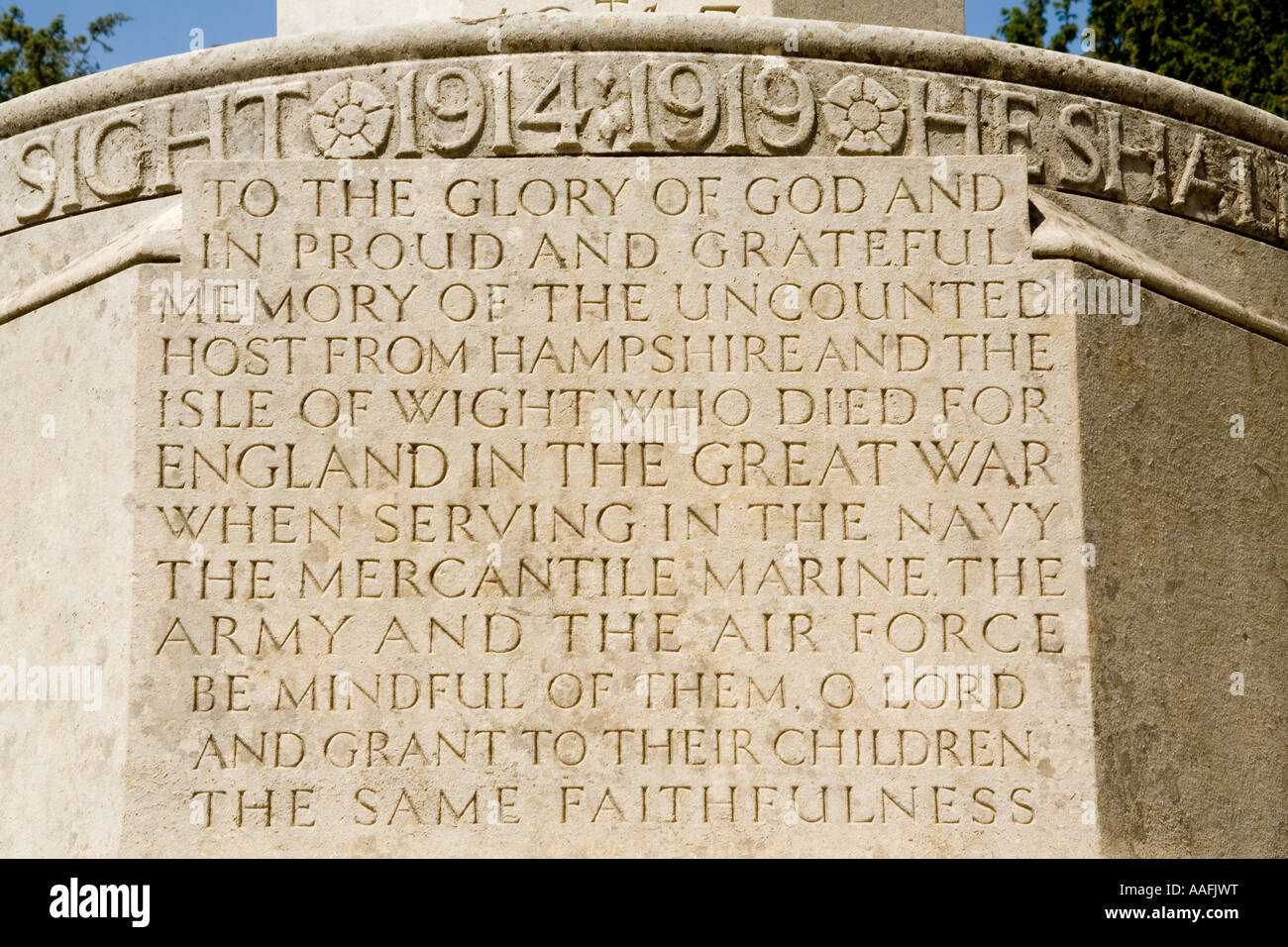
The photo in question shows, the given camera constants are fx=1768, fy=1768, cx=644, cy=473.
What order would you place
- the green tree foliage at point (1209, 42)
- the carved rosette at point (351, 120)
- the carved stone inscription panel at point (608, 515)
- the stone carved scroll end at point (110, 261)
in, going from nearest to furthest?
1. the carved stone inscription panel at point (608, 515)
2. the stone carved scroll end at point (110, 261)
3. the carved rosette at point (351, 120)
4. the green tree foliage at point (1209, 42)

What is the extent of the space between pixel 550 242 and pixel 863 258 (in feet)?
4.33

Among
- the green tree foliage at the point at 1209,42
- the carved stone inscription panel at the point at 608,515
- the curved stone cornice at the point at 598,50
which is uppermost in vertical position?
the green tree foliage at the point at 1209,42

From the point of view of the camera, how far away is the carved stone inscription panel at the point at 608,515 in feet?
23.0

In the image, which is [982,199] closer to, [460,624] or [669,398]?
[669,398]

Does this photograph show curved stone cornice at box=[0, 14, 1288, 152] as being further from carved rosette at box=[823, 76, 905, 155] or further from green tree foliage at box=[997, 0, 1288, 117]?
green tree foliage at box=[997, 0, 1288, 117]

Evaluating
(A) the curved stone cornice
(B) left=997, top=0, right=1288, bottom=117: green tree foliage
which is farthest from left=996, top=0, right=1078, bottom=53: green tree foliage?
(A) the curved stone cornice

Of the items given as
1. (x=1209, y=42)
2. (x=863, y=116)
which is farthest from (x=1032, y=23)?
(x=863, y=116)

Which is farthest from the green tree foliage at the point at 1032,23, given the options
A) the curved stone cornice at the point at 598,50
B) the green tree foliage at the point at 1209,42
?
the curved stone cornice at the point at 598,50

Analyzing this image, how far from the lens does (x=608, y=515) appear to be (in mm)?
7203

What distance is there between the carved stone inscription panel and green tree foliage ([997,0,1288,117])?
1075 centimetres

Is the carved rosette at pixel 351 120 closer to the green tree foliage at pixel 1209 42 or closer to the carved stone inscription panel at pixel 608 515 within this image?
the carved stone inscription panel at pixel 608 515

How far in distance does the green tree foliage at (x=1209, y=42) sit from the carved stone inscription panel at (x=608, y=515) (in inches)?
423

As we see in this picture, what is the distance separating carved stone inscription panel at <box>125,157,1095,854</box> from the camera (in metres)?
7.00

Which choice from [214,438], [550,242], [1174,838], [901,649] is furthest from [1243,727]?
[214,438]
